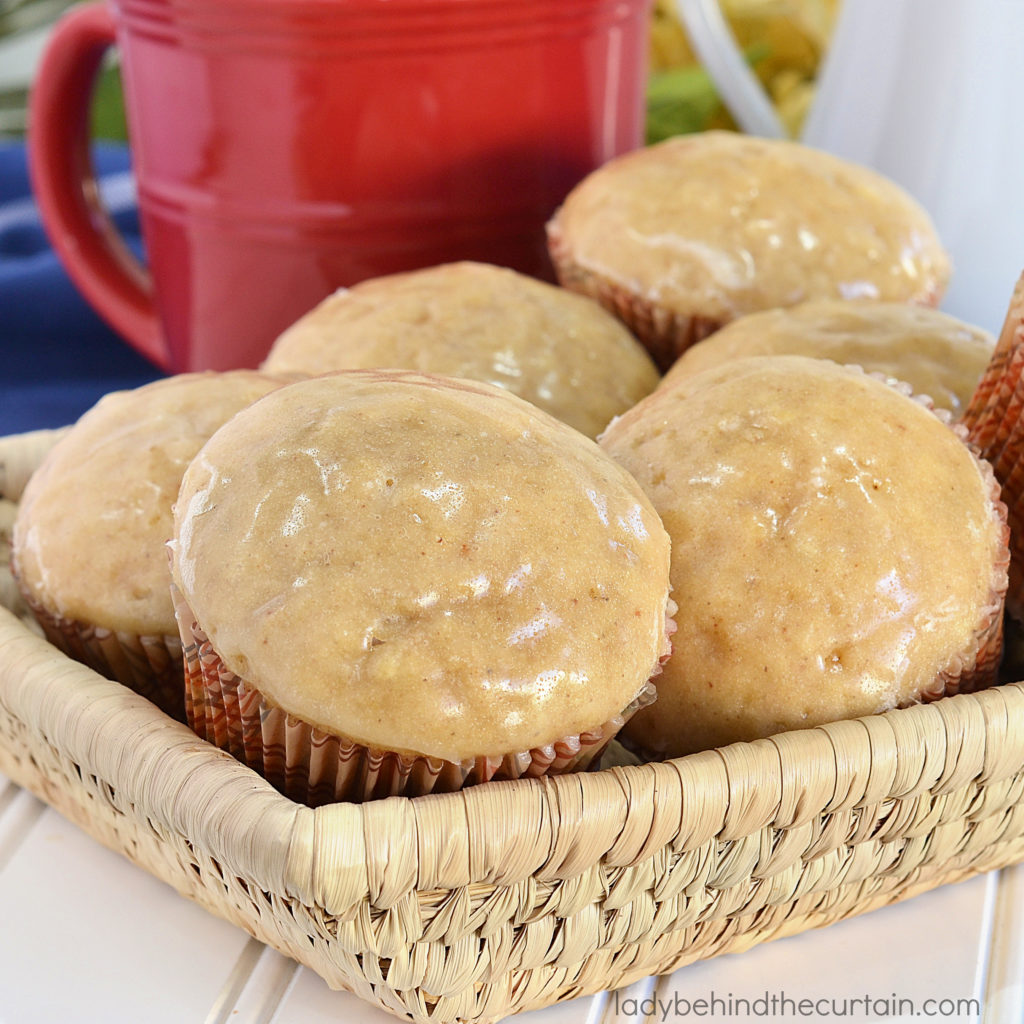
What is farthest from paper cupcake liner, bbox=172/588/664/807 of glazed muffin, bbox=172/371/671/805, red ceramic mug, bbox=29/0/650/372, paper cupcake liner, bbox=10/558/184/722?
red ceramic mug, bbox=29/0/650/372

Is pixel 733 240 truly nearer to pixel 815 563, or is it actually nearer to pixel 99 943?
pixel 815 563

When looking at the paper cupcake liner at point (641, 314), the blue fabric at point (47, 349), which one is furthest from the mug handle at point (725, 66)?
the blue fabric at point (47, 349)

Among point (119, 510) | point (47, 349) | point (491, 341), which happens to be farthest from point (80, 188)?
point (119, 510)

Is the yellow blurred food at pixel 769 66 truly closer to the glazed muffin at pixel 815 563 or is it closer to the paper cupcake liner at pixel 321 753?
the glazed muffin at pixel 815 563

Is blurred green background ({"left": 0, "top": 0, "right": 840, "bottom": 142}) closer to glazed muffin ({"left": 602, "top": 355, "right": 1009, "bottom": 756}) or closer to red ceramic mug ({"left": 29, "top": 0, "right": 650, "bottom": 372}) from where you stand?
red ceramic mug ({"left": 29, "top": 0, "right": 650, "bottom": 372})

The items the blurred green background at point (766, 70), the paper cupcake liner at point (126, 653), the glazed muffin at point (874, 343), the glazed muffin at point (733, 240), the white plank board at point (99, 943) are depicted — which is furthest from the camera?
the blurred green background at point (766, 70)
